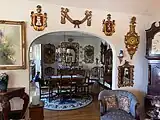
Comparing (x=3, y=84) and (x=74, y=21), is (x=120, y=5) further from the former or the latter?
(x=3, y=84)

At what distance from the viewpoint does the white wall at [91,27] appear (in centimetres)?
429

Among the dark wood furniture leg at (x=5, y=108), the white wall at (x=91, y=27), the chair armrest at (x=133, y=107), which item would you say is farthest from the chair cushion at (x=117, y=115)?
the dark wood furniture leg at (x=5, y=108)

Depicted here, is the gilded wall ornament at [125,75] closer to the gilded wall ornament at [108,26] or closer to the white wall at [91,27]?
the white wall at [91,27]

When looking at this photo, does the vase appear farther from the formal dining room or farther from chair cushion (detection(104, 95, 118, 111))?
chair cushion (detection(104, 95, 118, 111))

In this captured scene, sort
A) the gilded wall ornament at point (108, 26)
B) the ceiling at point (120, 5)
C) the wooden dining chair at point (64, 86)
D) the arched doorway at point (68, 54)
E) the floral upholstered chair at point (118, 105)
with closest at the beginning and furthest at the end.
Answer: the floral upholstered chair at point (118, 105) < the ceiling at point (120, 5) < the gilded wall ornament at point (108, 26) < the wooden dining chair at point (64, 86) < the arched doorway at point (68, 54)

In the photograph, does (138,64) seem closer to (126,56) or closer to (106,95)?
(126,56)

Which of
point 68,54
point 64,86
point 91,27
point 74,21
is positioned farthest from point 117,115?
point 68,54

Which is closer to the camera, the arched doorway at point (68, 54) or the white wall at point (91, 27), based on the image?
the white wall at point (91, 27)

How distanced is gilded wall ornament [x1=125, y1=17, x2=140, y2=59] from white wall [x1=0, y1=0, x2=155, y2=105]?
0.39 ft

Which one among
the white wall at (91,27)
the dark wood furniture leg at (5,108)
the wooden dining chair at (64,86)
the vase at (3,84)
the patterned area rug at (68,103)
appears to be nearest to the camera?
the dark wood furniture leg at (5,108)

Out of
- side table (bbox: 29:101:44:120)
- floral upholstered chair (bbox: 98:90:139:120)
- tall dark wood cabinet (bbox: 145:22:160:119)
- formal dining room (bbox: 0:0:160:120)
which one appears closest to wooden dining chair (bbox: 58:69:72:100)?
formal dining room (bbox: 0:0:160:120)

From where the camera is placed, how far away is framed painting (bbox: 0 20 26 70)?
4.23m

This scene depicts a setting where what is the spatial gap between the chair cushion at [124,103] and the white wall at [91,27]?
73cm

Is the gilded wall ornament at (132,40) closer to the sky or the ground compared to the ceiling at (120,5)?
closer to the ground
